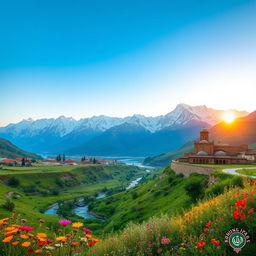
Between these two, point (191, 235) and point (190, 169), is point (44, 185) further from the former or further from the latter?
point (191, 235)

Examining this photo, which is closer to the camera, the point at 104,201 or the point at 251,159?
the point at 251,159

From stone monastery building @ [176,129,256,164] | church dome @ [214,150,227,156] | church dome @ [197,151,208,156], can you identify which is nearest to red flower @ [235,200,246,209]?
stone monastery building @ [176,129,256,164]

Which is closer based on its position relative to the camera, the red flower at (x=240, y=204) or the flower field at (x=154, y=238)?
the flower field at (x=154, y=238)

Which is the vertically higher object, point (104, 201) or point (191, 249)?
point (191, 249)

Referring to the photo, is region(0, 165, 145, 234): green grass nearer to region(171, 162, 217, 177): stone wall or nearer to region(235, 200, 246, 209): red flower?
region(171, 162, 217, 177): stone wall

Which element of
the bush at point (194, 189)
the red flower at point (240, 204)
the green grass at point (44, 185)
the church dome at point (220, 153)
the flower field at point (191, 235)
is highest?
the church dome at point (220, 153)

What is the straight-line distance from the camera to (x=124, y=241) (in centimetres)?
1002

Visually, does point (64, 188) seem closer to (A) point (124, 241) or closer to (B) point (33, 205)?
(B) point (33, 205)

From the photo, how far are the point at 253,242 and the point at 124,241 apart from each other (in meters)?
4.81

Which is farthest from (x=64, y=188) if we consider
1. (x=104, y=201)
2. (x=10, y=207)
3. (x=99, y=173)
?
(x=10, y=207)

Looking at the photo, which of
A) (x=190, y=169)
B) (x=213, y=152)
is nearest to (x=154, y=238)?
(x=190, y=169)

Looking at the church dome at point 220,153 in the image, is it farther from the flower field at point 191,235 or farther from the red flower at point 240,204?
the red flower at point 240,204

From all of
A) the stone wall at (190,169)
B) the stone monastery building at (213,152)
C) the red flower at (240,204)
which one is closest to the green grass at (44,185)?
the stone wall at (190,169)

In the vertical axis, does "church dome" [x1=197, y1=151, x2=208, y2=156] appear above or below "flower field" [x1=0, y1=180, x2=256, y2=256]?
above
